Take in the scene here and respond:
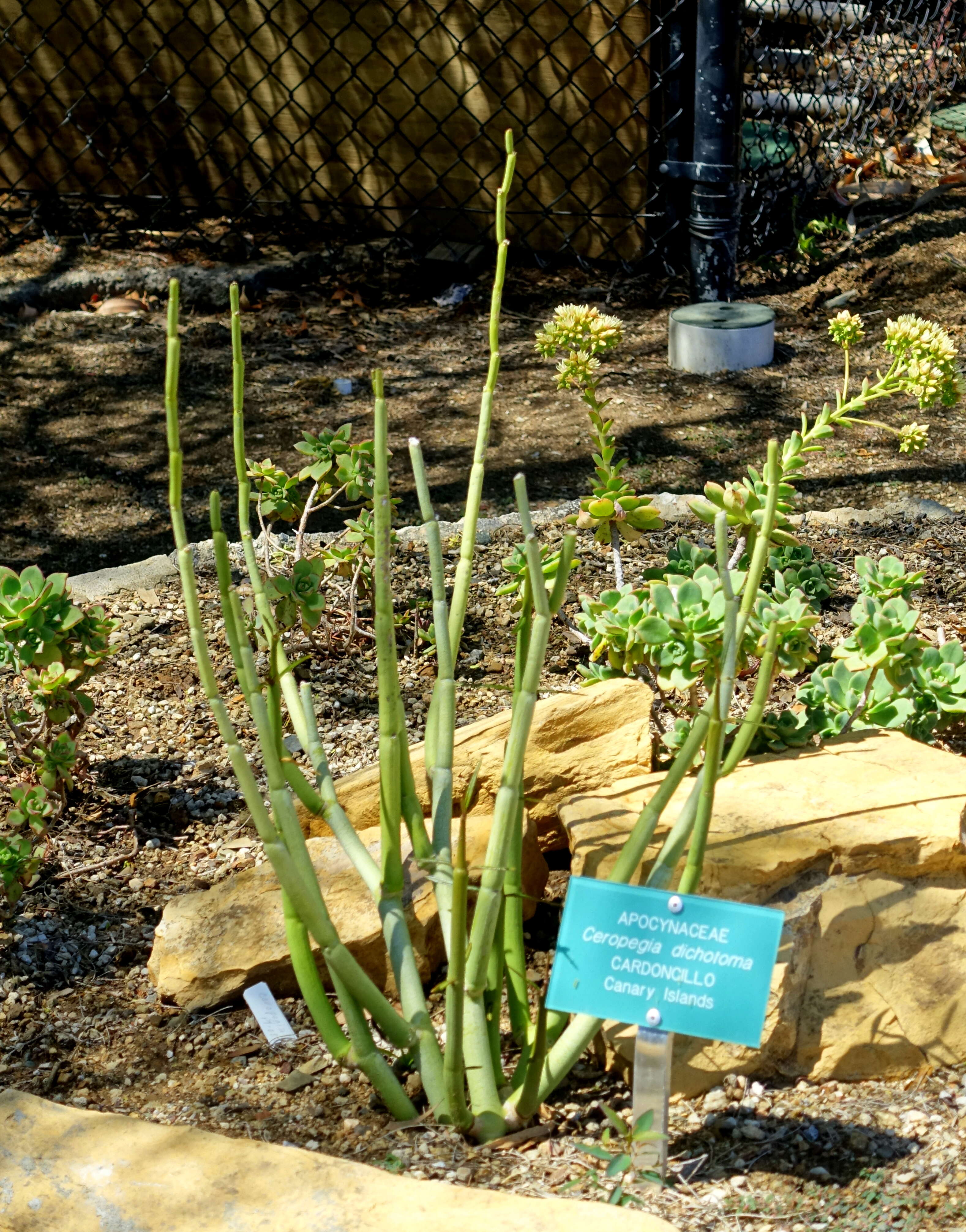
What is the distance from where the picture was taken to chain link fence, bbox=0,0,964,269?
15.7 ft

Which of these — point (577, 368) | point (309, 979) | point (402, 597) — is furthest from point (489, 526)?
point (309, 979)

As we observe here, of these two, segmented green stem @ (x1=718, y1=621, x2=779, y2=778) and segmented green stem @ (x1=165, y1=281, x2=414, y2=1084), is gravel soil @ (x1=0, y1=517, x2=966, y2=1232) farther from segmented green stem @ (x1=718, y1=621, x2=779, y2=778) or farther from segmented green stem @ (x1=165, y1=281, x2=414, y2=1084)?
segmented green stem @ (x1=718, y1=621, x2=779, y2=778)

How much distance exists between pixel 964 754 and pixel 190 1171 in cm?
143

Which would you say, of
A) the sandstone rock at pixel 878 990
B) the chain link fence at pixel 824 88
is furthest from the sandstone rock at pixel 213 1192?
the chain link fence at pixel 824 88

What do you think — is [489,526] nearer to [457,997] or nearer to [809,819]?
[809,819]

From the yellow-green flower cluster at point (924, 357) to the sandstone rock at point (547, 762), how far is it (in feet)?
2.20

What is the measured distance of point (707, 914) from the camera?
4.20ft

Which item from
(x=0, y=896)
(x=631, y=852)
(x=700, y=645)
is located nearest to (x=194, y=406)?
(x=0, y=896)

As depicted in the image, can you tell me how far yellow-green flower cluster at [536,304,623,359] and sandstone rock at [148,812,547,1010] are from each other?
2.62ft

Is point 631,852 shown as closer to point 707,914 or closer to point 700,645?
point 707,914

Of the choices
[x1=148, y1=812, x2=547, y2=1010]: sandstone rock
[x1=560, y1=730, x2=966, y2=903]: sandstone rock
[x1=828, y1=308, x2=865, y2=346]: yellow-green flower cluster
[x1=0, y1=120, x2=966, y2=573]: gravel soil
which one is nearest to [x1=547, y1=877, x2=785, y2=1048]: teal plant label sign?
[x1=560, y1=730, x2=966, y2=903]: sandstone rock

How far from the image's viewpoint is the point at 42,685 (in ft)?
6.48

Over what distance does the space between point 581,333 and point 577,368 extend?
57 mm

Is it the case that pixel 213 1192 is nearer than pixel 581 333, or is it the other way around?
pixel 213 1192
